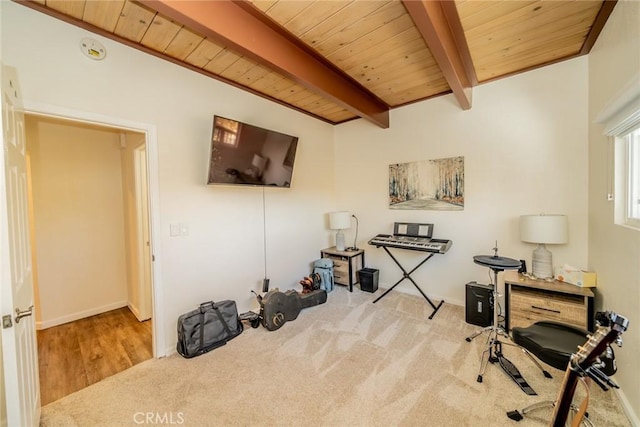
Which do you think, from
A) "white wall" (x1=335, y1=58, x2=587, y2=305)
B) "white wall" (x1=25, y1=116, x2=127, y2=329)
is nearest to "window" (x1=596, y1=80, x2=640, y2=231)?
"white wall" (x1=335, y1=58, x2=587, y2=305)

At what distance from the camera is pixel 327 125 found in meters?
4.35

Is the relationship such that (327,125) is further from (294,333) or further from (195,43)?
(294,333)

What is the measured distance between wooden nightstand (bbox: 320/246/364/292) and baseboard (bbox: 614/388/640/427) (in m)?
2.62

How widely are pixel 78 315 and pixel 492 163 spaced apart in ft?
17.7

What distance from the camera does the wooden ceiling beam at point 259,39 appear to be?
1.56 m

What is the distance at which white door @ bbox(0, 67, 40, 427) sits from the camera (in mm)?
1136

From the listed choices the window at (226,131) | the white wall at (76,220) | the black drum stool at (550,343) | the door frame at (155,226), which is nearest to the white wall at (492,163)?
the black drum stool at (550,343)

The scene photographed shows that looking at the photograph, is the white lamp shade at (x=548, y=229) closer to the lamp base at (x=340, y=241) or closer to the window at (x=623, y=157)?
the window at (x=623, y=157)

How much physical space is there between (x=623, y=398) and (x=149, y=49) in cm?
445

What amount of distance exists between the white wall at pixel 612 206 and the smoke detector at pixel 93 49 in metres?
3.57

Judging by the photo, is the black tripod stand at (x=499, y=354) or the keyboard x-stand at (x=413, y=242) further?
the keyboard x-stand at (x=413, y=242)

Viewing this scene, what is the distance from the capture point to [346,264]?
12.9 ft

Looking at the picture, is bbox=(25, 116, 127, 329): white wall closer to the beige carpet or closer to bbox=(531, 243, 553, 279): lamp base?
the beige carpet

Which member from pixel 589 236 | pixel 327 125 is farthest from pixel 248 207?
pixel 589 236
